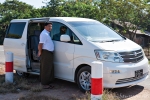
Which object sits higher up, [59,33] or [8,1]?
[8,1]

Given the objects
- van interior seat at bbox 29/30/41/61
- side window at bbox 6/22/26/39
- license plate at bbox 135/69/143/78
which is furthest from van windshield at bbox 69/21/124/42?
side window at bbox 6/22/26/39

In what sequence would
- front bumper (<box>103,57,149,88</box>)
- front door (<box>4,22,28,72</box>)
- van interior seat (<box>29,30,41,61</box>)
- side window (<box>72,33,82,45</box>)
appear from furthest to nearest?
van interior seat (<box>29,30,41,61</box>) → front door (<box>4,22,28,72</box>) → side window (<box>72,33,82,45</box>) → front bumper (<box>103,57,149,88</box>)

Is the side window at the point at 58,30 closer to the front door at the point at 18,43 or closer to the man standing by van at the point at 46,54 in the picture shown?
the man standing by van at the point at 46,54

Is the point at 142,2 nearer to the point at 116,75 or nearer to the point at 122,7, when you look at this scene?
the point at 122,7

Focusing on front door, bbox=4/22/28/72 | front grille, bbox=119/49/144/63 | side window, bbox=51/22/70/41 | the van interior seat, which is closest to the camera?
front grille, bbox=119/49/144/63

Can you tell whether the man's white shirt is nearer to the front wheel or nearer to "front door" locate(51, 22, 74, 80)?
"front door" locate(51, 22, 74, 80)

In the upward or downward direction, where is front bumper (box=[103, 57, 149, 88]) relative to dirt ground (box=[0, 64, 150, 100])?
upward

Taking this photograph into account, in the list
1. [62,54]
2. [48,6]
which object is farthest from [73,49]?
[48,6]

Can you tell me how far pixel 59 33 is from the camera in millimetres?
6750

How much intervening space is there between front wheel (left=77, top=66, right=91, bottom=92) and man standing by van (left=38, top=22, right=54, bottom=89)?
0.96 m

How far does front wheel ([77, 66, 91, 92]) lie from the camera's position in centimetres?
591

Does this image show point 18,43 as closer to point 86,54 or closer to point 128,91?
point 86,54

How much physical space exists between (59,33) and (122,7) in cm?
1901

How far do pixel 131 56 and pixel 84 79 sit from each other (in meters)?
1.31
